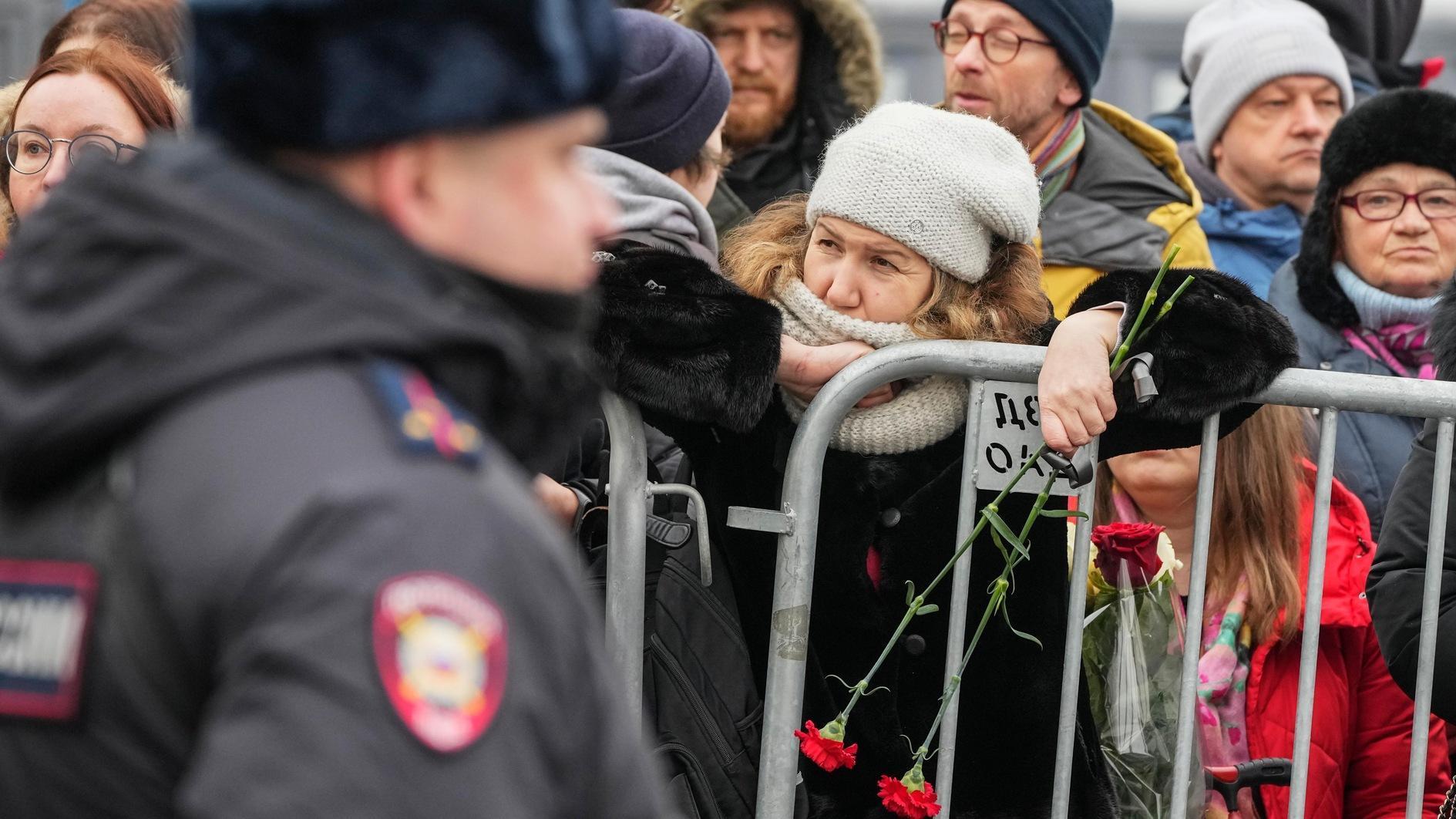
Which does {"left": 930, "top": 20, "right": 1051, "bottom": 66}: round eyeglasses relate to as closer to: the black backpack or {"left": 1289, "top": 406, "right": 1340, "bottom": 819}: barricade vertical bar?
{"left": 1289, "top": 406, "right": 1340, "bottom": 819}: barricade vertical bar

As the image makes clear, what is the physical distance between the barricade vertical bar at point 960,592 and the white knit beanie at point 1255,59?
96.2 inches

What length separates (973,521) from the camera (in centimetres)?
281

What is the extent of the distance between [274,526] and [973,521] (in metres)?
1.94

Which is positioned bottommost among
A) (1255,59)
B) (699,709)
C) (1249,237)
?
(699,709)

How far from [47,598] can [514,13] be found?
1.49 feet

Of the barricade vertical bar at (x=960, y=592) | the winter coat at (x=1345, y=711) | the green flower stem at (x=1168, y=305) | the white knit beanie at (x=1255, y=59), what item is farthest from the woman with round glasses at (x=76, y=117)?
the white knit beanie at (x=1255, y=59)

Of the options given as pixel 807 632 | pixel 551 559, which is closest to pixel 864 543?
pixel 807 632

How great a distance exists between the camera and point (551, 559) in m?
1.07

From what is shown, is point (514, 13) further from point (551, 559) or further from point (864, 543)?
point (864, 543)

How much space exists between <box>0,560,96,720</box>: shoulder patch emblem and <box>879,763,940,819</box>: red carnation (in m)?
1.78

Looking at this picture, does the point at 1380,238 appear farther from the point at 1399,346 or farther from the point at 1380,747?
the point at 1380,747

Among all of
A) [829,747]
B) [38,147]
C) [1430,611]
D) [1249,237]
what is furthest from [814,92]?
[829,747]

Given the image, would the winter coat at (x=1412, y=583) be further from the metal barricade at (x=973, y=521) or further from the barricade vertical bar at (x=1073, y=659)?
the barricade vertical bar at (x=1073, y=659)

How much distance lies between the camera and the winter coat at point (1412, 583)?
2877mm
